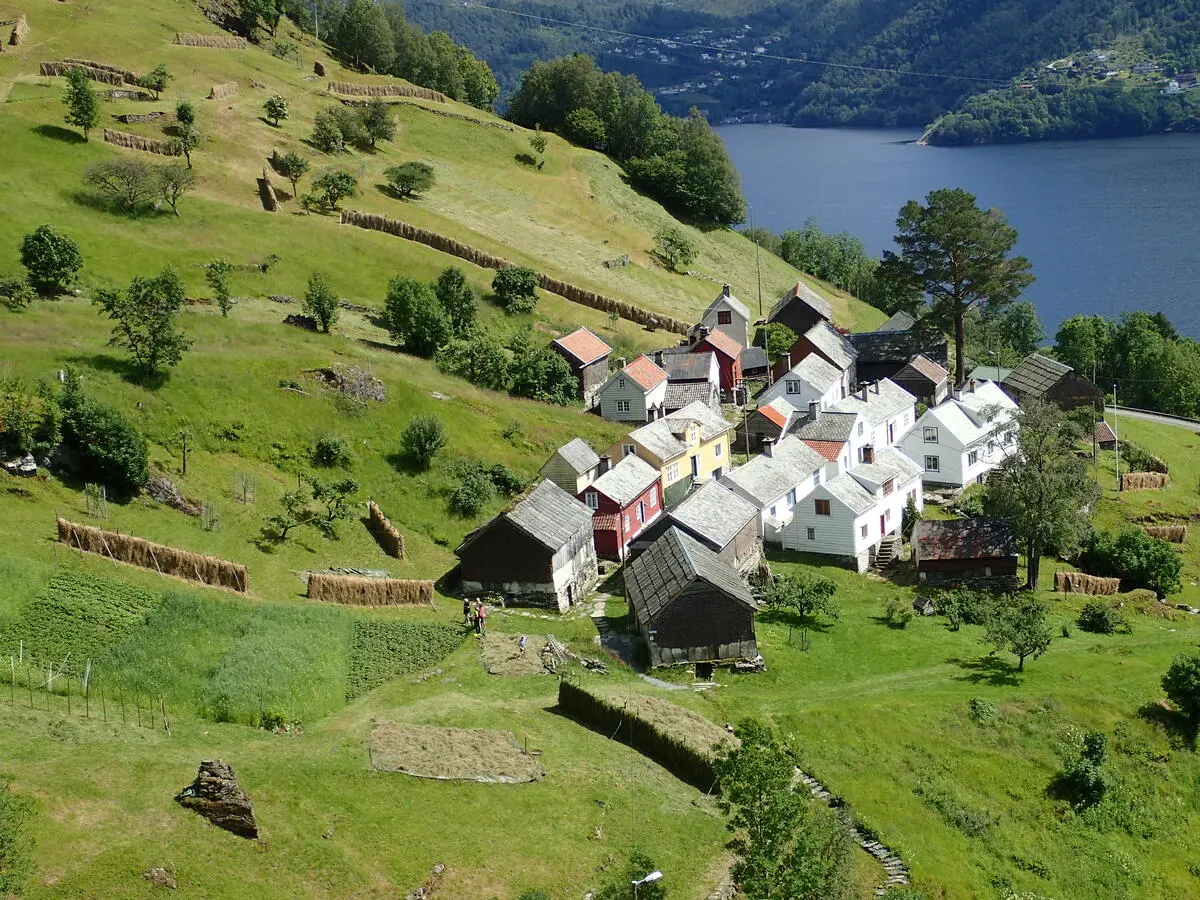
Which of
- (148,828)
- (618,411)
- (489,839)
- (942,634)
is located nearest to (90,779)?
(148,828)

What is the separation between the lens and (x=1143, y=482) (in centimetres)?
8744

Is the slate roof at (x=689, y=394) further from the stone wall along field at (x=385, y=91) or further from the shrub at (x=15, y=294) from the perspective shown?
the stone wall along field at (x=385, y=91)

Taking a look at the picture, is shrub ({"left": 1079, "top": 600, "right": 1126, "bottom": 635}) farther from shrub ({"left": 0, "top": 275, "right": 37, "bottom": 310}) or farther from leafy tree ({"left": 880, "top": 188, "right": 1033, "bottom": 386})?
shrub ({"left": 0, "top": 275, "right": 37, "bottom": 310})

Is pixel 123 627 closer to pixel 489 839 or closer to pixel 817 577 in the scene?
pixel 489 839

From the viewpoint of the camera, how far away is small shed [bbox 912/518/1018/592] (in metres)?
67.9

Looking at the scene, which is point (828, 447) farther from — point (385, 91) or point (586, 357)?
point (385, 91)

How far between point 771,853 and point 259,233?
3186 inches

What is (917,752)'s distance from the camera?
45.5m

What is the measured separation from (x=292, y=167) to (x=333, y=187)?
5880mm

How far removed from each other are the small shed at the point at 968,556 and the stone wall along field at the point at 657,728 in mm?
28785

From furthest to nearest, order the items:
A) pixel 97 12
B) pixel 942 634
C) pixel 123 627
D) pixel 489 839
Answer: pixel 97 12
pixel 942 634
pixel 123 627
pixel 489 839

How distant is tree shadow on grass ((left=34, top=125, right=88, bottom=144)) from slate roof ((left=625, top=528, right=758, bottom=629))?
237 ft

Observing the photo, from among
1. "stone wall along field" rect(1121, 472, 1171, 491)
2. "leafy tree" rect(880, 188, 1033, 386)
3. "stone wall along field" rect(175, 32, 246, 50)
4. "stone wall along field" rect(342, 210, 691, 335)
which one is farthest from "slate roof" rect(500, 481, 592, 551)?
"stone wall along field" rect(175, 32, 246, 50)

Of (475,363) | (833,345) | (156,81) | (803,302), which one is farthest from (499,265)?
(156,81)
